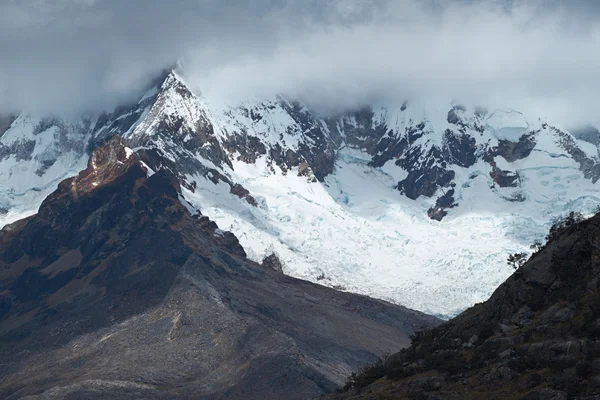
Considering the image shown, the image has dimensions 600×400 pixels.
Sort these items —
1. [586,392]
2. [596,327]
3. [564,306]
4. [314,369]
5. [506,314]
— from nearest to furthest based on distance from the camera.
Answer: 1. [586,392]
2. [596,327]
3. [564,306]
4. [506,314]
5. [314,369]

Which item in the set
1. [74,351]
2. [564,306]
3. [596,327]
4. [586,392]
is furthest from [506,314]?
[74,351]

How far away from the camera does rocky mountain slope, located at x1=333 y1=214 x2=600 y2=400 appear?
52562 millimetres

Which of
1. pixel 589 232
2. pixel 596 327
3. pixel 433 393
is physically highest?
pixel 589 232

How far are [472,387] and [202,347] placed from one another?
135332 millimetres

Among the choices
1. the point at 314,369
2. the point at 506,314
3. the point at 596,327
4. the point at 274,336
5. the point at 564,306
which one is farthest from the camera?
the point at 274,336

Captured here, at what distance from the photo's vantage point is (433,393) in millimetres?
57062

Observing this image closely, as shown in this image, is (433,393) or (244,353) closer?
(433,393)

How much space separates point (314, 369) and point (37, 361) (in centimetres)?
4867

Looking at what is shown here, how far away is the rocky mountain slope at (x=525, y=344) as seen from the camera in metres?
52.6

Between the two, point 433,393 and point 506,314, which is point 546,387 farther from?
point 506,314

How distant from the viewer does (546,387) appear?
51.5 meters

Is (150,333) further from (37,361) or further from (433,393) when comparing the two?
(433,393)

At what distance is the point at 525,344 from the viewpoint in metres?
57.0

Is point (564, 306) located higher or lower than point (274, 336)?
lower
